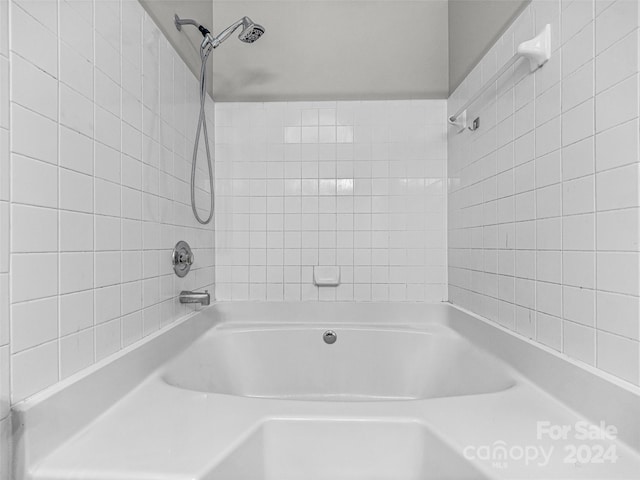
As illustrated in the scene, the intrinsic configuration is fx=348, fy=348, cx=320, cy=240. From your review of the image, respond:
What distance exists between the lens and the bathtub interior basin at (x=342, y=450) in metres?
0.67

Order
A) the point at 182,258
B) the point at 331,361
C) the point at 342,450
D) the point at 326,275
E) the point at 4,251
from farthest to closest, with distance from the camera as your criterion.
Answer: the point at 326,275, the point at 331,361, the point at 182,258, the point at 342,450, the point at 4,251

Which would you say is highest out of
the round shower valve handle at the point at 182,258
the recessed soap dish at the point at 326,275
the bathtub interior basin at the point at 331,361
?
the round shower valve handle at the point at 182,258

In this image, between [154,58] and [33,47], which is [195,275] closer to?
[154,58]

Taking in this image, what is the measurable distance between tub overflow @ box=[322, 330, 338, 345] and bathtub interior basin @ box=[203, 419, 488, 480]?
0.87m

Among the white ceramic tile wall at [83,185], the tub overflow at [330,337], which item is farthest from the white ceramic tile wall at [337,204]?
the white ceramic tile wall at [83,185]

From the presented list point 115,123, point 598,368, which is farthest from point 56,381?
point 598,368

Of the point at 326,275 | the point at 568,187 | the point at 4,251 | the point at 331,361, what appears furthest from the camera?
the point at 326,275

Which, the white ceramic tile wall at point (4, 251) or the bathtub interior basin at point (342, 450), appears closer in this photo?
the white ceramic tile wall at point (4, 251)

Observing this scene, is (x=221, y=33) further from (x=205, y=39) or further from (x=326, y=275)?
(x=326, y=275)

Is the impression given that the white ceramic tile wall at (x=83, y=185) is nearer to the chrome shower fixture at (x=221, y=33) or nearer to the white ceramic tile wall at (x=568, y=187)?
the chrome shower fixture at (x=221, y=33)

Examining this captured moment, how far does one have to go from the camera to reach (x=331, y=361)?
5.09 ft

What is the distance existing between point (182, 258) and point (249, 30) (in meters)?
0.93

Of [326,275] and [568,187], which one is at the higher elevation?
[568,187]

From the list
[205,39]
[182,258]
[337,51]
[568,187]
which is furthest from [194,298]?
[337,51]
